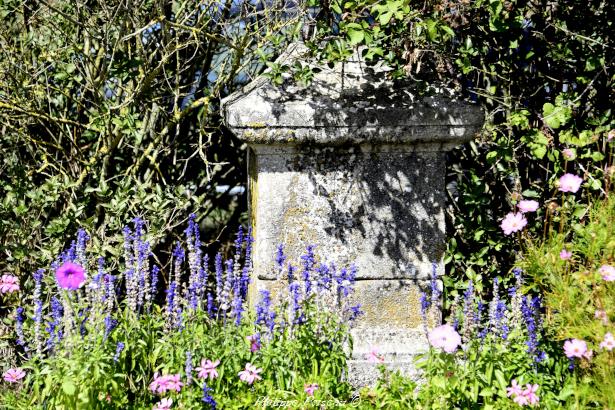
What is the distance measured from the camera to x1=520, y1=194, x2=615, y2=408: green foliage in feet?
8.41

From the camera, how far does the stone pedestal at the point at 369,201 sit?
3322 mm

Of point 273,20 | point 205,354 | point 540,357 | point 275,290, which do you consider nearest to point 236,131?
point 275,290

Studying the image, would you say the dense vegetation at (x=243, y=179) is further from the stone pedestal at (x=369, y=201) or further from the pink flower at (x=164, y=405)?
the stone pedestal at (x=369, y=201)

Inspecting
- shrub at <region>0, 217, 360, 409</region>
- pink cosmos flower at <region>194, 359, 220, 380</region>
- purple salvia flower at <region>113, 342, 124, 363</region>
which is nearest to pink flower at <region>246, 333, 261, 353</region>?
shrub at <region>0, 217, 360, 409</region>

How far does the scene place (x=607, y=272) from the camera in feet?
8.35

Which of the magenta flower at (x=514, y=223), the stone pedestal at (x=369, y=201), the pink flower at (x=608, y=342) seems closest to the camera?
the pink flower at (x=608, y=342)

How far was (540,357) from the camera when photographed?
2.85 metres

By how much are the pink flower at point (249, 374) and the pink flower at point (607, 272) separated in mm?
1223

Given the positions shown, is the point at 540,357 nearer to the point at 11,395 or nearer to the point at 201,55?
the point at 11,395

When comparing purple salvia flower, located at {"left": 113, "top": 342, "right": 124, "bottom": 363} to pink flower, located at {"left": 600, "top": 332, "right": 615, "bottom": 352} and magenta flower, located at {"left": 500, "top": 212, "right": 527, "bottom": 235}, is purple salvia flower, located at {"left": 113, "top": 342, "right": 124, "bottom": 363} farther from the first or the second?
pink flower, located at {"left": 600, "top": 332, "right": 615, "bottom": 352}

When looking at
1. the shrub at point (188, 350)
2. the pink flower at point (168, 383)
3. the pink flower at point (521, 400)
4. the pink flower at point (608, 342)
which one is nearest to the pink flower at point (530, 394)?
the pink flower at point (521, 400)

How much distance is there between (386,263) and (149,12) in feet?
6.45

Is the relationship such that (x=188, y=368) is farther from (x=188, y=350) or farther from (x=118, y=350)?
(x=118, y=350)

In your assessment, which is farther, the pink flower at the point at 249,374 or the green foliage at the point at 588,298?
the pink flower at the point at 249,374
